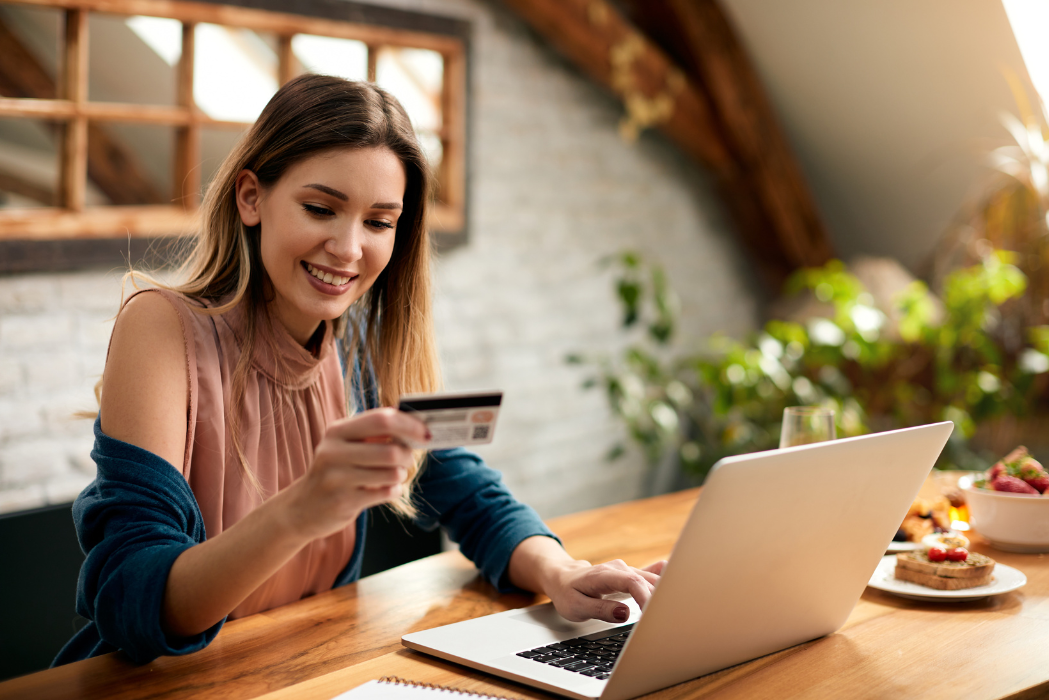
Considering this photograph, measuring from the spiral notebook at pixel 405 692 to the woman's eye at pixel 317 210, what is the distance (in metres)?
0.59

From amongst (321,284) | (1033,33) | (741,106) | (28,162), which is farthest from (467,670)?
(28,162)

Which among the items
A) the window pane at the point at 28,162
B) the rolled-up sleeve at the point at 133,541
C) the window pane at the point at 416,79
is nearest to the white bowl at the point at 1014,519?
the rolled-up sleeve at the point at 133,541

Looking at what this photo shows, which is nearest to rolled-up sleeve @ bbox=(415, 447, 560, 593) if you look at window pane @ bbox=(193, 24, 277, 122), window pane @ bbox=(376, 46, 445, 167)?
window pane @ bbox=(376, 46, 445, 167)

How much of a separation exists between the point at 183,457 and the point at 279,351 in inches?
8.7

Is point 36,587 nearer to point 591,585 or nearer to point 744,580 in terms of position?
point 591,585

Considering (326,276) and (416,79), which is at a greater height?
(416,79)

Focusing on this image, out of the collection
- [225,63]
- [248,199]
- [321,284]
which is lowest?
[321,284]

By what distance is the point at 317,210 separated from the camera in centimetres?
115

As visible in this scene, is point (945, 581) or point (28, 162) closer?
point (945, 581)

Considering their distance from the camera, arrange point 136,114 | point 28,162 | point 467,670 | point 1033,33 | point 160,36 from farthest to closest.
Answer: point 28,162
point 160,36
point 1033,33
point 136,114
point 467,670

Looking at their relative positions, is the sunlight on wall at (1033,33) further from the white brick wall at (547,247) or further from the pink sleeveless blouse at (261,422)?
the pink sleeveless blouse at (261,422)

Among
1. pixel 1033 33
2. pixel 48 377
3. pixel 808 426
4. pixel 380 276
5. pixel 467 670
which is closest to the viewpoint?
pixel 467 670

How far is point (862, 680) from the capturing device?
87cm

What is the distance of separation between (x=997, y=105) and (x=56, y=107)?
304 cm
